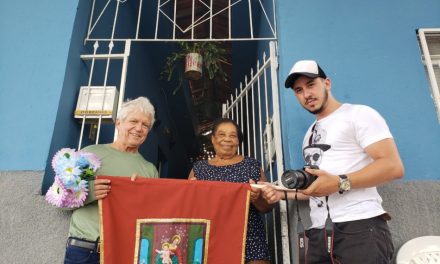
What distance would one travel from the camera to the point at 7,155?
2430 mm

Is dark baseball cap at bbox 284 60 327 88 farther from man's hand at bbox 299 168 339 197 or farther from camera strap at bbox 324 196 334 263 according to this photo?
camera strap at bbox 324 196 334 263

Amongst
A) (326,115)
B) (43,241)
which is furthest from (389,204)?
(43,241)

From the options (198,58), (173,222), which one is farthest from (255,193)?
(198,58)

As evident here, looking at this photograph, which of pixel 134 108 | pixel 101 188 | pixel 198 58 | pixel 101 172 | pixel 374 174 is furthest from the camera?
pixel 198 58

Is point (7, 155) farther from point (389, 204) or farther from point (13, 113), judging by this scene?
point (389, 204)

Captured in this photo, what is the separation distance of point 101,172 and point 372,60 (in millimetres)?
2117

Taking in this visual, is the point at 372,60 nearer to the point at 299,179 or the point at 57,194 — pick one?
the point at 299,179

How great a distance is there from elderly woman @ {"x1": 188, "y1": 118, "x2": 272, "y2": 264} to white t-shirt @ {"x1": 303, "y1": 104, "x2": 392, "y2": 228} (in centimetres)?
41

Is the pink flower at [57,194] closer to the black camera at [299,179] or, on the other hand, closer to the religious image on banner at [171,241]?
the religious image on banner at [171,241]

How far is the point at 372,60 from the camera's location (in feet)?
9.09

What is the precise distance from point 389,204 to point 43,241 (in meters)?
2.19

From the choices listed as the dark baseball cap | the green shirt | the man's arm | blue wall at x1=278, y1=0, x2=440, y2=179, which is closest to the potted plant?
blue wall at x1=278, y1=0, x2=440, y2=179

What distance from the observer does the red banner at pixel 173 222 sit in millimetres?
1899

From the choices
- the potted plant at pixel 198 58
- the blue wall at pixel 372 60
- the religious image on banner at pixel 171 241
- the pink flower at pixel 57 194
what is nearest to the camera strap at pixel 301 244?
the religious image on banner at pixel 171 241
